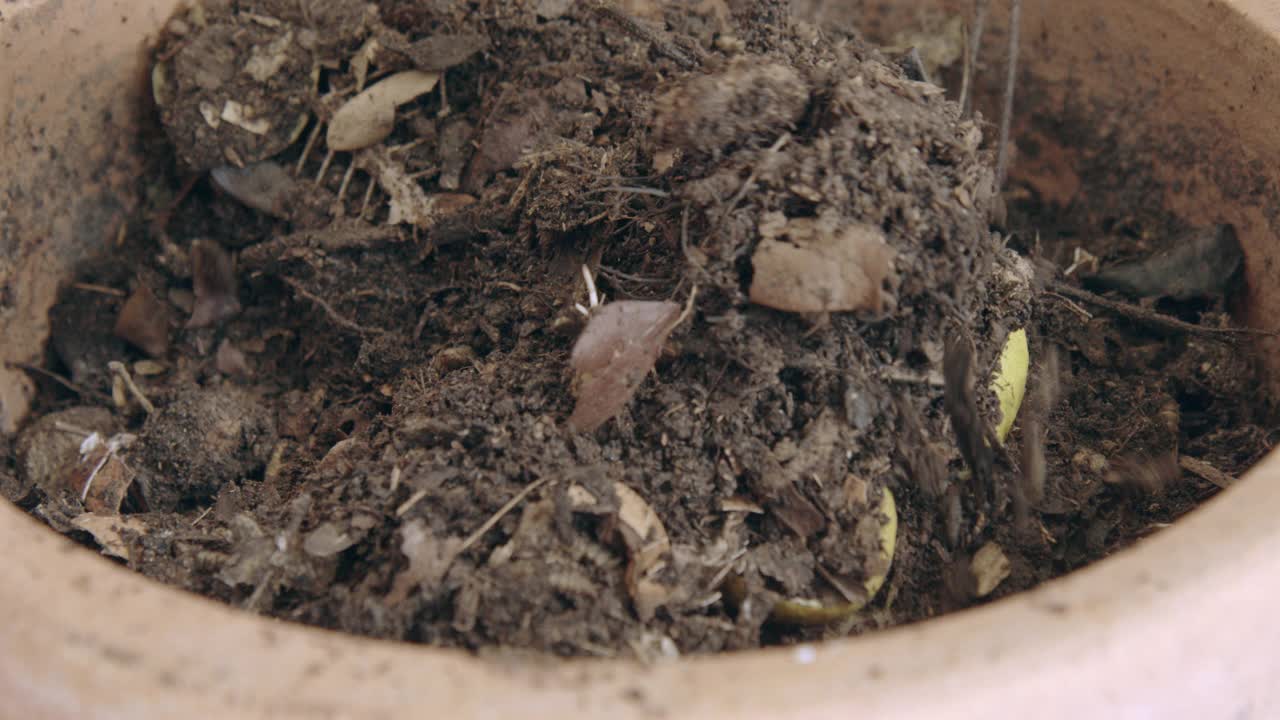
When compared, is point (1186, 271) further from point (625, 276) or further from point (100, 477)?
point (100, 477)

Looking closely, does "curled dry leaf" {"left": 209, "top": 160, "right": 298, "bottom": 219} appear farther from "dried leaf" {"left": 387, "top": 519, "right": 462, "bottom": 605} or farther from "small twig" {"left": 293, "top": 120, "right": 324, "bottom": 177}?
"dried leaf" {"left": 387, "top": 519, "right": 462, "bottom": 605}

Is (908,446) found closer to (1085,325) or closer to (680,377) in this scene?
(680,377)

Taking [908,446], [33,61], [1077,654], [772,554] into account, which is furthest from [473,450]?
[33,61]

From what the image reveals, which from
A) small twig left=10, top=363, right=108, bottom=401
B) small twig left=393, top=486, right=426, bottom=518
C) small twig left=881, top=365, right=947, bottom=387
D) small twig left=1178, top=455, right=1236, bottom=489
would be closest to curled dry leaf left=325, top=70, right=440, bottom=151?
small twig left=10, top=363, right=108, bottom=401

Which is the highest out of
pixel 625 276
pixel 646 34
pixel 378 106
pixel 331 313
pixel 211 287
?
pixel 646 34

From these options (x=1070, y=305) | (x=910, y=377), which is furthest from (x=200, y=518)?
(x=1070, y=305)

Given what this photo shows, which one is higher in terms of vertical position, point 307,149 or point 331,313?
point 307,149
